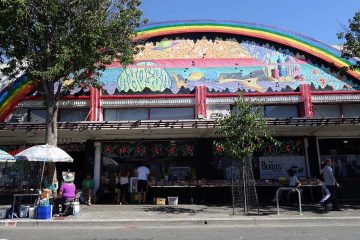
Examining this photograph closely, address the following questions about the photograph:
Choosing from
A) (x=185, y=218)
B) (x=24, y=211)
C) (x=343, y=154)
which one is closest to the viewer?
(x=185, y=218)

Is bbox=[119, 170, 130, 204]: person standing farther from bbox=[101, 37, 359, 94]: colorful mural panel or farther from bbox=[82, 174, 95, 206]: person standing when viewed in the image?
bbox=[101, 37, 359, 94]: colorful mural panel

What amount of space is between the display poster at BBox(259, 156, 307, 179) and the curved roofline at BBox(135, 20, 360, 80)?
5291 millimetres

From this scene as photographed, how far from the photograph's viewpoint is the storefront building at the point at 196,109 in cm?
1914

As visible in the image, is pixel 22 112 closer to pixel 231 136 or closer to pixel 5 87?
pixel 5 87

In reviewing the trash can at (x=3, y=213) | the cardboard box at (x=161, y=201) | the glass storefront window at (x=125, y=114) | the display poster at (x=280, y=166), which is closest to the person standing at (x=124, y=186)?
the cardboard box at (x=161, y=201)

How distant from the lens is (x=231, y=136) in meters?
14.2

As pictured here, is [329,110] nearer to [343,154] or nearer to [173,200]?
[343,154]

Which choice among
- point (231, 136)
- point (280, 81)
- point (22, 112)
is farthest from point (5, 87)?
point (280, 81)

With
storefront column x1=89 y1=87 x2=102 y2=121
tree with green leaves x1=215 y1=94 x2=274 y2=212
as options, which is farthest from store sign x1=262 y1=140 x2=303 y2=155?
storefront column x1=89 y1=87 x2=102 y2=121

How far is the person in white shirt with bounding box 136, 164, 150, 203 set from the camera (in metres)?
18.0

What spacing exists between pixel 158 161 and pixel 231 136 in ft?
20.0

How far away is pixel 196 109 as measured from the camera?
18938 millimetres

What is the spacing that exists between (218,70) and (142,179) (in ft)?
20.7

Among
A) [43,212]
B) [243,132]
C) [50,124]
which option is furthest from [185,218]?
[50,124]
